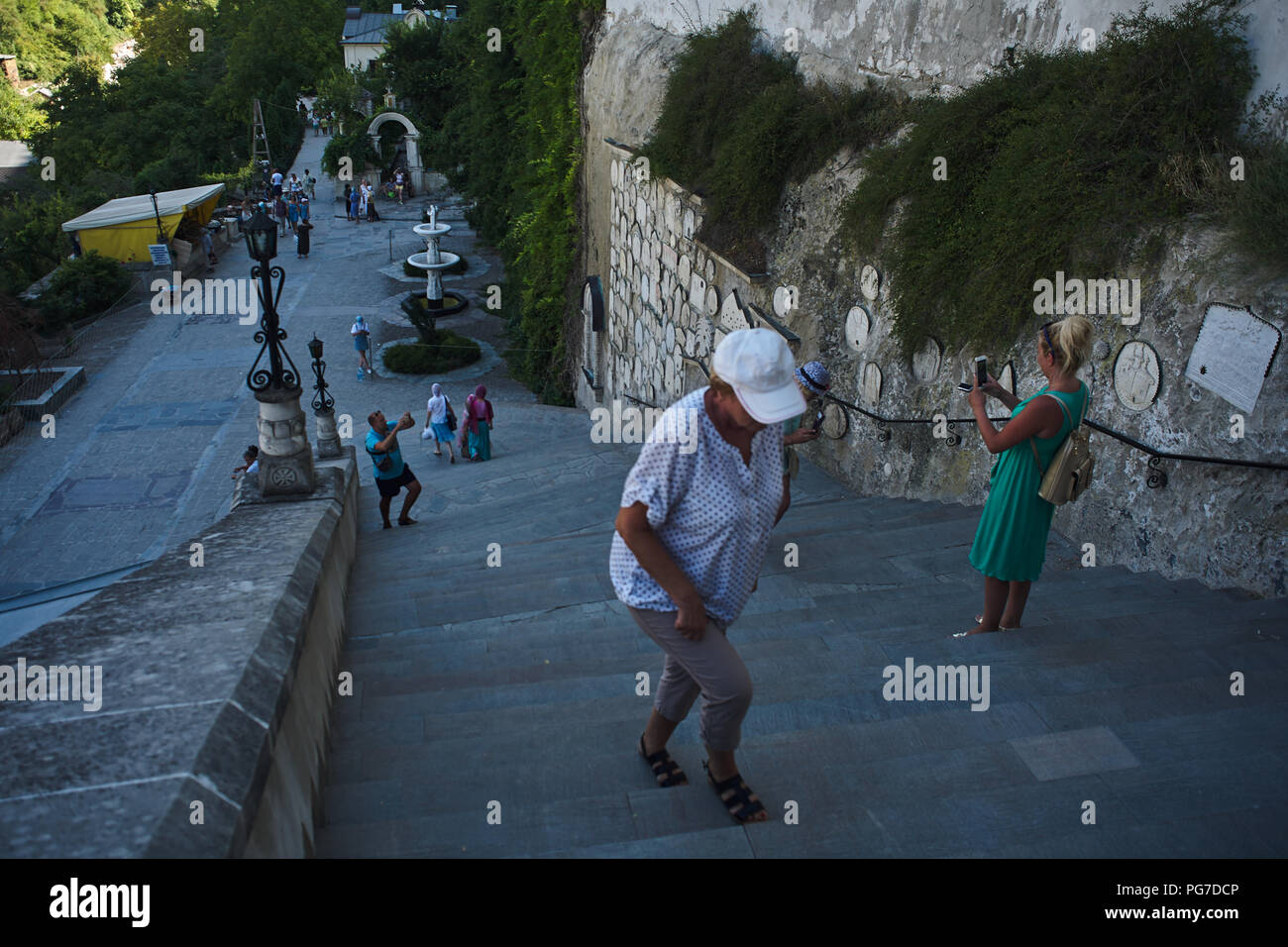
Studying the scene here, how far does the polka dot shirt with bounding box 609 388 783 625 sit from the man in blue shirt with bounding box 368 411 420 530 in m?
5.68

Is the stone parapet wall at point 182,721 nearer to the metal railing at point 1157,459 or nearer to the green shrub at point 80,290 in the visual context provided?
the metal railing at point 1157,459

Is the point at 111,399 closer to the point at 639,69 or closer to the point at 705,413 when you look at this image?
the point at 639,69

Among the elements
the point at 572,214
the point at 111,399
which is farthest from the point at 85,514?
the point at 572,214

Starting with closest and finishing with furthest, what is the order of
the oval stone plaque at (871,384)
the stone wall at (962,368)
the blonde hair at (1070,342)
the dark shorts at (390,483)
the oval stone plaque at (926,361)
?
the blonde hair at (1070,342) → the stone wall at (962,368) → the oval stone plaque at (926,361) → the oval stone plaque at (871,384) → the dark shorts at (390,483)

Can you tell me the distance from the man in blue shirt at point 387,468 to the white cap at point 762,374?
19.4ft

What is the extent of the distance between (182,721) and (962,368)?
4.81 metres

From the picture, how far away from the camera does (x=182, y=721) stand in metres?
2.46

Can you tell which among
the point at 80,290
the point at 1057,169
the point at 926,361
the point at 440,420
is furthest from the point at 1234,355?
the point at 80,290

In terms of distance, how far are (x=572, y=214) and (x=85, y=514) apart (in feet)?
29.0

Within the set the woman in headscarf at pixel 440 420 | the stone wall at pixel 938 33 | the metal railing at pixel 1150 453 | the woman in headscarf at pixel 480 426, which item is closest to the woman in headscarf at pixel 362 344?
the woman in headscarf at pixel 440 420

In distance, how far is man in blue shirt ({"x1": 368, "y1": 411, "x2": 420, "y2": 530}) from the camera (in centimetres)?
820

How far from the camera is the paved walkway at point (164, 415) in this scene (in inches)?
502

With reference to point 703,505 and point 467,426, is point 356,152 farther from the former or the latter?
point 703,505

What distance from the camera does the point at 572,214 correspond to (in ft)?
56.1
